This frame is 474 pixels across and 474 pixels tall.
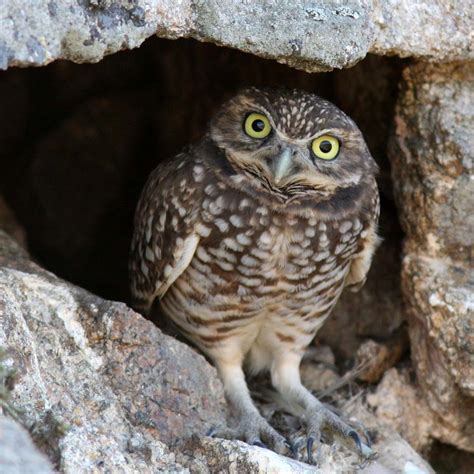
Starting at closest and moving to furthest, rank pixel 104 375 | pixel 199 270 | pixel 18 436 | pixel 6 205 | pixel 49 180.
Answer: pixel 18 436 → pixel 104 375 → pixel 199 270 → pixel 6 205 → pixel 49 180

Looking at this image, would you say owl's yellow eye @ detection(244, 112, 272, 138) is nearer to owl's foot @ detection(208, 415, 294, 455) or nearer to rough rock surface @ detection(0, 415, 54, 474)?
owl's foot @ detection(208, 415, 294, 455)

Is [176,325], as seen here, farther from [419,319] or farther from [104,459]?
[104,459]

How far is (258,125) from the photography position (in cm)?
333

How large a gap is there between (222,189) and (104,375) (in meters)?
0.83

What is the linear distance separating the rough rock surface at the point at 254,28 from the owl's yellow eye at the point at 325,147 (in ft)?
1.19

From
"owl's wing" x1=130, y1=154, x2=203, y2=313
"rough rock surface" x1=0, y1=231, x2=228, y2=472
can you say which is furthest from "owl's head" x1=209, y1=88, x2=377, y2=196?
"rough rock surface" x1=0, y1=231, x2=228, y2=472

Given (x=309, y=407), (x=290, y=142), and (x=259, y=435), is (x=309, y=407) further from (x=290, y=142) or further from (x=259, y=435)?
(x=290, y=142)

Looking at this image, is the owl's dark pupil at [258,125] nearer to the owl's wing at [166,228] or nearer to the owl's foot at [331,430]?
the owl's wing at [166,228]

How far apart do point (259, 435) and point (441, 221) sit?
1.05m

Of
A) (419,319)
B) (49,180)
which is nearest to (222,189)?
(419,319)

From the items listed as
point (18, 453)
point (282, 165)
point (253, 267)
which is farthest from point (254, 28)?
point (18, 453)

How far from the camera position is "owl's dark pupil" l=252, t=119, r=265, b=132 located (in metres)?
3.32

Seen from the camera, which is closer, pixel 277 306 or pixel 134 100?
pixel 277 306

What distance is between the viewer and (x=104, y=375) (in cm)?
289
